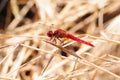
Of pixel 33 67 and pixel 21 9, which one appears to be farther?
pixel 21 9

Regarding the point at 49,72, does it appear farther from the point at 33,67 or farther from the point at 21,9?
the point at 21,9

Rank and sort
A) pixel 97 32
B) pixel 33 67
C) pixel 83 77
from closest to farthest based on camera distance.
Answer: pixel 83 77 → pixel 33 67 → pixel 97 32

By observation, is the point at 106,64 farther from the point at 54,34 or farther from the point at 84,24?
the point at 84,24

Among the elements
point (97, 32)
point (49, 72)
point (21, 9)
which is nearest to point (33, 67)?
point (49, 72)

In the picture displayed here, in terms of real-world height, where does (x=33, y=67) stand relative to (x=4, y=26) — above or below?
below

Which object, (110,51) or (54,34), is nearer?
(54,34)

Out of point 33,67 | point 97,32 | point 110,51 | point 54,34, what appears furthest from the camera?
point 97,32

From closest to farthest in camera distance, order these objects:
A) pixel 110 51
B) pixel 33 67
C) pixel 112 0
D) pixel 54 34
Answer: pixel 54 34, pixel 110 51, pixel 33 67, pixel 112 0

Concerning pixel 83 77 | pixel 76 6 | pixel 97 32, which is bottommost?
pixel 83 77

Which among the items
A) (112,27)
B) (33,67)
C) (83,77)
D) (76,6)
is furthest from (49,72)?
(76,6)
